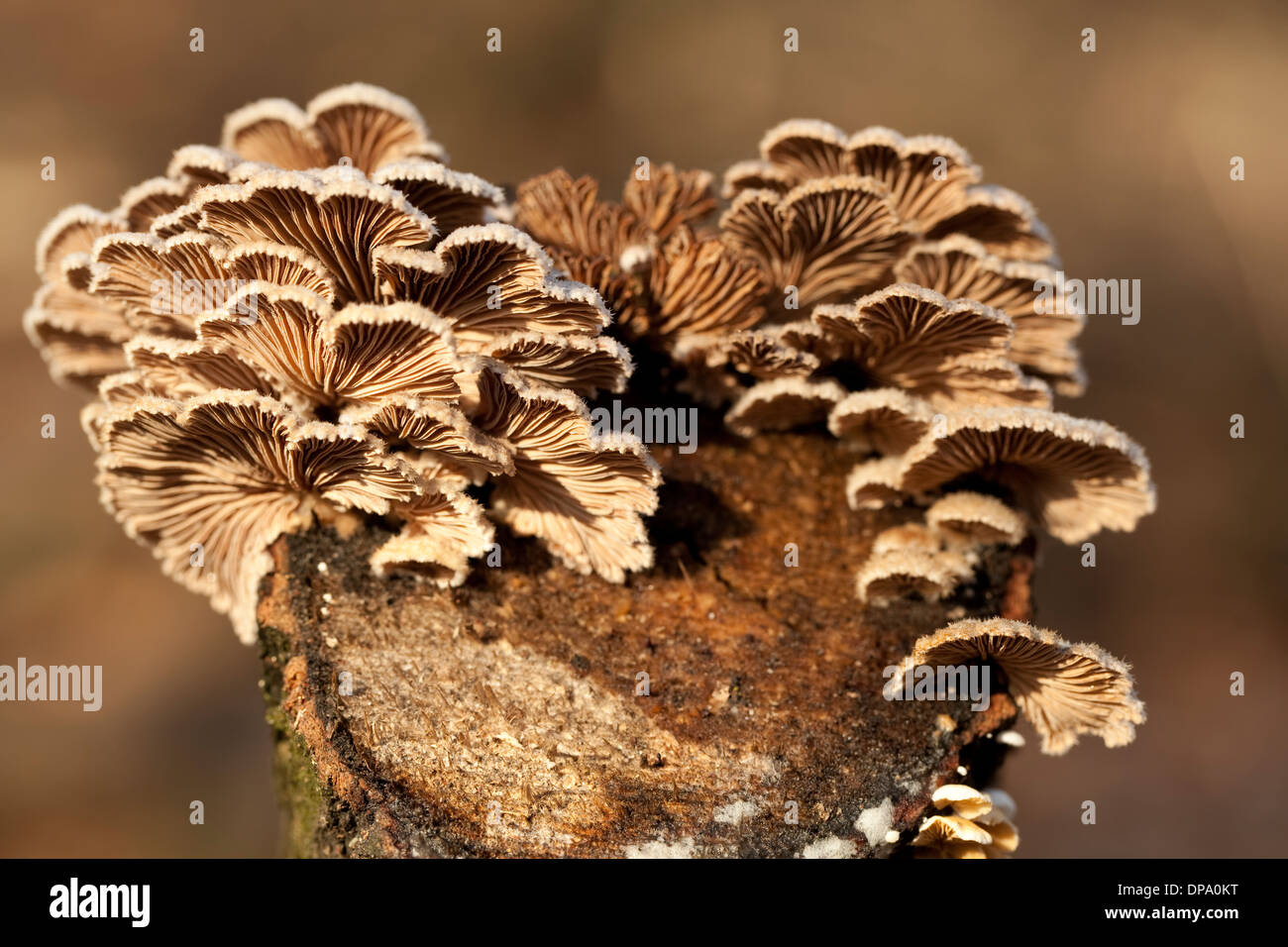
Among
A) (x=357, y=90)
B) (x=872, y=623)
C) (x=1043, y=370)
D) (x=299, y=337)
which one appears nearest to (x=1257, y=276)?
(x=1043, y=370)

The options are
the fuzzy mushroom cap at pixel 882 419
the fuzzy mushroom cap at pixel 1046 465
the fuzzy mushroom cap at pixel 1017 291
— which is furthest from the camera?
the fuzzy mushroom cap at pixel 1017 291

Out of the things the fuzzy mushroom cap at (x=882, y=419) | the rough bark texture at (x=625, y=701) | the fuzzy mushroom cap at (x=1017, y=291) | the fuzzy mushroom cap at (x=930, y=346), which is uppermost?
the fuzzy mushroom cap at (x=1017, y=291)

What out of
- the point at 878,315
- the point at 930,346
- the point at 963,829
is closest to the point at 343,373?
the point at 878,315

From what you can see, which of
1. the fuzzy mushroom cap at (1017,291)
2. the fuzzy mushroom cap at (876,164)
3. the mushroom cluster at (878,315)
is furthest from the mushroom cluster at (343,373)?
the fuzzy mushroom cap at (1017,291)

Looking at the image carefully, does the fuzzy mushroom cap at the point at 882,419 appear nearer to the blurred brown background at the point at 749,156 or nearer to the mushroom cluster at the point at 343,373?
the mushroom cluster at the point at 343,373

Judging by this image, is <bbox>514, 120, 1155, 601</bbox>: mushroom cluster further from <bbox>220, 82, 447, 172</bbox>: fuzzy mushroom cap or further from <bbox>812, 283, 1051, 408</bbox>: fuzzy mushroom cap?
<bbox>220, 82, 447, 172</bbox>: fuzzy mushroom cap
